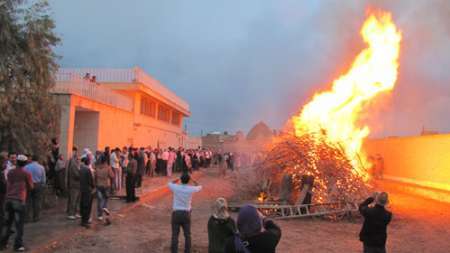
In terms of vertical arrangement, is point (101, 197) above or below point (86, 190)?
below

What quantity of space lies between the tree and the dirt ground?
3292 mm

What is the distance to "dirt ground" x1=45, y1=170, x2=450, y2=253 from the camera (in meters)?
8.87

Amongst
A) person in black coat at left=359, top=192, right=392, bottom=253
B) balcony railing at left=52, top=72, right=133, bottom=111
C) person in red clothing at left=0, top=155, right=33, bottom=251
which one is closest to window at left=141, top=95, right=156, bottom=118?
balcony railing at left=52, top=72, right=133, bottom=111

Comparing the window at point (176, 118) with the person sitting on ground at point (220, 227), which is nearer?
the person sitting on ground at point (220, 227)

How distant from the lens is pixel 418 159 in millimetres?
21375

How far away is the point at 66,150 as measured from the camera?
53.2 ft

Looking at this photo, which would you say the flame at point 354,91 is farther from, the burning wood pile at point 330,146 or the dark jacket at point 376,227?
the dark jacket at point 376,227

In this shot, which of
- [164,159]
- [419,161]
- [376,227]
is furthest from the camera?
[164,159]

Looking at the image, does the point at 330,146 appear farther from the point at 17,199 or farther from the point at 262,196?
the point at 17,199

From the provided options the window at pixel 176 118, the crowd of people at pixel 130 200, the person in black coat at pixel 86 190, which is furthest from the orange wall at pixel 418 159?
the window at pixel 176 118

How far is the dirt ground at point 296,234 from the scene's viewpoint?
8.87m

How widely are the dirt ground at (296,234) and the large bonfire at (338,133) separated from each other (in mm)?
1407

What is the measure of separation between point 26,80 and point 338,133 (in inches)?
431

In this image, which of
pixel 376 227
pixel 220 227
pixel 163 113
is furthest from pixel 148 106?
pixel 220 227
